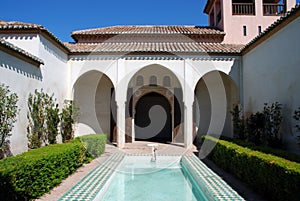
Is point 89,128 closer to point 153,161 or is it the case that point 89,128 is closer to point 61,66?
point 61,66

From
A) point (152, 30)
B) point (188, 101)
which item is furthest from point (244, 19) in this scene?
point (188, 101)

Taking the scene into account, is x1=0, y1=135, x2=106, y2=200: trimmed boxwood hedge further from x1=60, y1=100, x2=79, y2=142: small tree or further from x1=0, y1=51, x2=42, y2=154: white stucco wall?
x1=60, y1=100, x2=79, y2=142: small tree

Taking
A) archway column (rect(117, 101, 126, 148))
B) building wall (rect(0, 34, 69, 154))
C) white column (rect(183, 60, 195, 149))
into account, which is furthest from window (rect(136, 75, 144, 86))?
building wall (rect(0, 34, 69, 154))

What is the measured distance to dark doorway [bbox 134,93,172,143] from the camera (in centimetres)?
1784

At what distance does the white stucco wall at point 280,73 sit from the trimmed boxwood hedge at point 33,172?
6.73 meters

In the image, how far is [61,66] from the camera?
36.6 ft

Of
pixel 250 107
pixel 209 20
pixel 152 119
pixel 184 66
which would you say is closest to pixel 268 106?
pixel 250 107

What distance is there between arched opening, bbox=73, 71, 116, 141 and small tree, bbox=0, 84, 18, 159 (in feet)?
20.7

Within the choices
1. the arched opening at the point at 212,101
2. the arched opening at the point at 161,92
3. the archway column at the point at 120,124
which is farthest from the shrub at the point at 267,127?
the archway column at the point at 120,124

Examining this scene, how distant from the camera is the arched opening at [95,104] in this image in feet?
44.6

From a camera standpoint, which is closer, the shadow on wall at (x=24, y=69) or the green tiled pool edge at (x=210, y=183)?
the green tiled pool edge at (x=210, y=183)

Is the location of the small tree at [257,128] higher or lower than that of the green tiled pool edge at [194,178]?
higher

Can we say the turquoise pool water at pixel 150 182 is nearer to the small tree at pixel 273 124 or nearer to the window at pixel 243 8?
the small tree at pixel 273 124

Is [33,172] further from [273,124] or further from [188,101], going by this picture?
[188,101]
